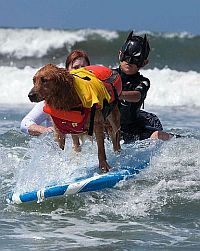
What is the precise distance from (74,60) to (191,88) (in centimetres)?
1328

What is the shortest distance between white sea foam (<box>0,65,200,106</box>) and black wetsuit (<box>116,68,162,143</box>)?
375 inches

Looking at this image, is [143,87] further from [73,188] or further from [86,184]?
[73,188]

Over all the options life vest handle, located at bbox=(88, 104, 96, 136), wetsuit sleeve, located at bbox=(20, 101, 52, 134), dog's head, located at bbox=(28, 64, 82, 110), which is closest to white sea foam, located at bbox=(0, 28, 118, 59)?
wetsuit sleeve, located at bbox=(20, 101, 52, 134)

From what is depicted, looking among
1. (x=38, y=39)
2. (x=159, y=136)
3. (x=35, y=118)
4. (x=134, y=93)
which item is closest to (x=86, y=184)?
(x=134, y=93)

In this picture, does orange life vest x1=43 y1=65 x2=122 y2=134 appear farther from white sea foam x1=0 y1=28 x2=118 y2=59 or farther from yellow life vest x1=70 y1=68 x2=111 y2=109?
white sea foam x1=0 y1=28 x2=118 y2=59

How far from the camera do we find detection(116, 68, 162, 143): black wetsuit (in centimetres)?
756

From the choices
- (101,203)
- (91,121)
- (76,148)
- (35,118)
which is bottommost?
(101,203)

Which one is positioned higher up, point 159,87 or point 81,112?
point 159,87

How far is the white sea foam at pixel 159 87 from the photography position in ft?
60.3

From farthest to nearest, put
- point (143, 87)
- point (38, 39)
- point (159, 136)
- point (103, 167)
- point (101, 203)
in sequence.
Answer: point (38, 39) < point (159, 136) < point (143, 87) < point (103, 167) < point (101, 203)

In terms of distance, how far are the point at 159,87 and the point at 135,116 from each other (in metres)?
12.3

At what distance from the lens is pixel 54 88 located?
5.83m

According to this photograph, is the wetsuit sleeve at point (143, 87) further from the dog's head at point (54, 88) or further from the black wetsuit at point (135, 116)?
the dog's head at point (54, 88)

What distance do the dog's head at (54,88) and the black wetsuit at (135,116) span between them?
63.7 inches
